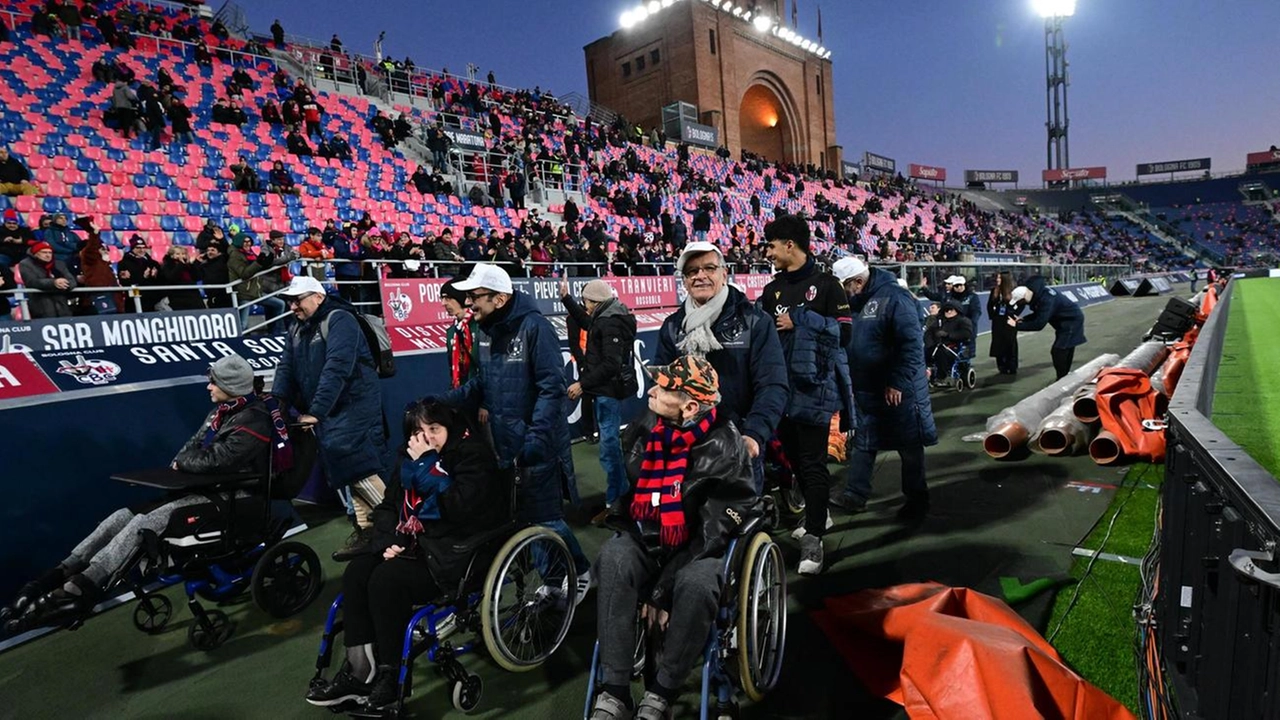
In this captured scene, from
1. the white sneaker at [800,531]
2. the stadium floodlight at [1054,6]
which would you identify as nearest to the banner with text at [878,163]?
the stadium floodlight at [1054,6]

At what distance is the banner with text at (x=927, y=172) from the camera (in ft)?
239

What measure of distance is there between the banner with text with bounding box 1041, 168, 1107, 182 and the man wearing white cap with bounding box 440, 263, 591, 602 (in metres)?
99.9

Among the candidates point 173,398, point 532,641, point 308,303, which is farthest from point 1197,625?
point 173,398

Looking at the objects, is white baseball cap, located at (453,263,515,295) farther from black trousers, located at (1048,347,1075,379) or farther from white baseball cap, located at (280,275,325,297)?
black trousers, located at (1048,347,1075,379)

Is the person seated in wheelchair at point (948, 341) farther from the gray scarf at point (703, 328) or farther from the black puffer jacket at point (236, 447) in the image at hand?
the black puffer jacket at point (236, 447)

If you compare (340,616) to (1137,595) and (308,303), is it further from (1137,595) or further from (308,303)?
(1137,595)

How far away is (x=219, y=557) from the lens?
360 cm

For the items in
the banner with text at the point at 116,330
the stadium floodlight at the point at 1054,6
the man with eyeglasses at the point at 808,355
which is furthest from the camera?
the stadium floodlight at the point at 1054,6

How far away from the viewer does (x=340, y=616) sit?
10.2 ft

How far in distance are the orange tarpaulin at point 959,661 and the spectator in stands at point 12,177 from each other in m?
14.9

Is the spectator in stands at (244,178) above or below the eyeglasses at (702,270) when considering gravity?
above

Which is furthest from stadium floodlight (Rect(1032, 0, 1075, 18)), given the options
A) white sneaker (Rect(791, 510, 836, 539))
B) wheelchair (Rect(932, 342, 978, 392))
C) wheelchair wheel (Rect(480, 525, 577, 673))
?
wheelchair wheel (Rect(480, 525, 577, 673))

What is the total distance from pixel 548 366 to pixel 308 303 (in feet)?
6.66

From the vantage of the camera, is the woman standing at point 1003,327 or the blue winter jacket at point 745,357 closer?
the blue winter jacket at point 745,357
